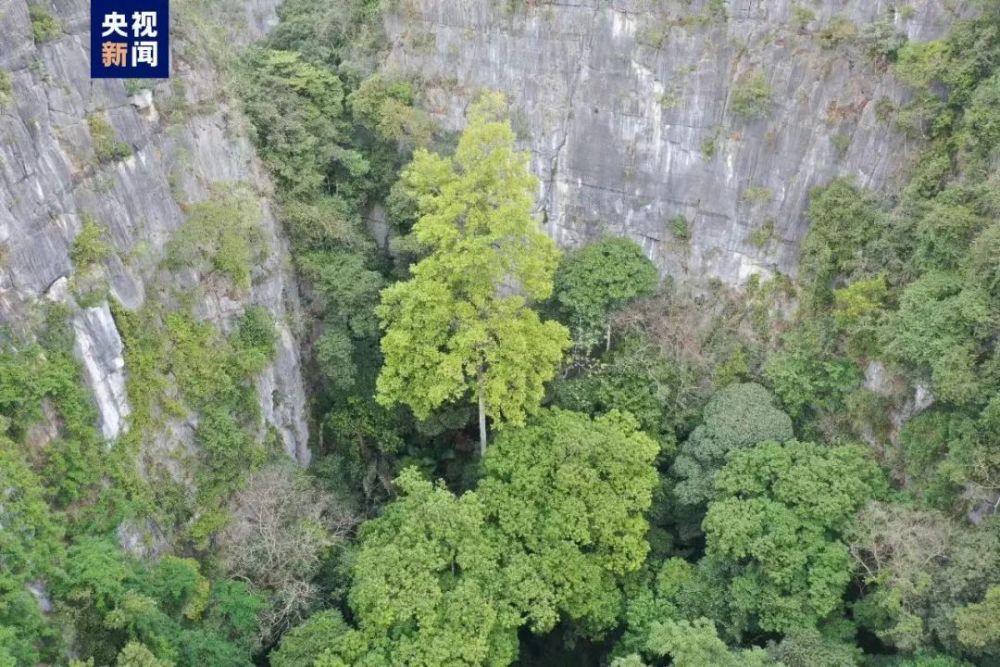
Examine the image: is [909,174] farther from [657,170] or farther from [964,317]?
[657,170]

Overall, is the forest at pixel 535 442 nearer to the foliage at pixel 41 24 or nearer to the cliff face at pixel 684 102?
the cliff face at pixel 684 102

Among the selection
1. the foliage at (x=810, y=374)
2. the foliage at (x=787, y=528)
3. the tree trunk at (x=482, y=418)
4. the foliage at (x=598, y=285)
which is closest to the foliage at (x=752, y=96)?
the foliage at (x=598, y=285)

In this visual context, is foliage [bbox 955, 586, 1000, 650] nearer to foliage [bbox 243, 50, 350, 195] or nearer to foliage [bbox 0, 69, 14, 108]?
foliage [bbox 243, 50, 350, 195]

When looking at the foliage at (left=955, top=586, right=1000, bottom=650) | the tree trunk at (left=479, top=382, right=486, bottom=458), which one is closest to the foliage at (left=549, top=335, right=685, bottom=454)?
the tree trunk at (left=479, top=382, right=486, bottom=458)

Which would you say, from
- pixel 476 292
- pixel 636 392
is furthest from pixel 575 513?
pixel 476 292

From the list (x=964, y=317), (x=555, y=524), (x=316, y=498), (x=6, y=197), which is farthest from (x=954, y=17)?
(x=6, y=197)
